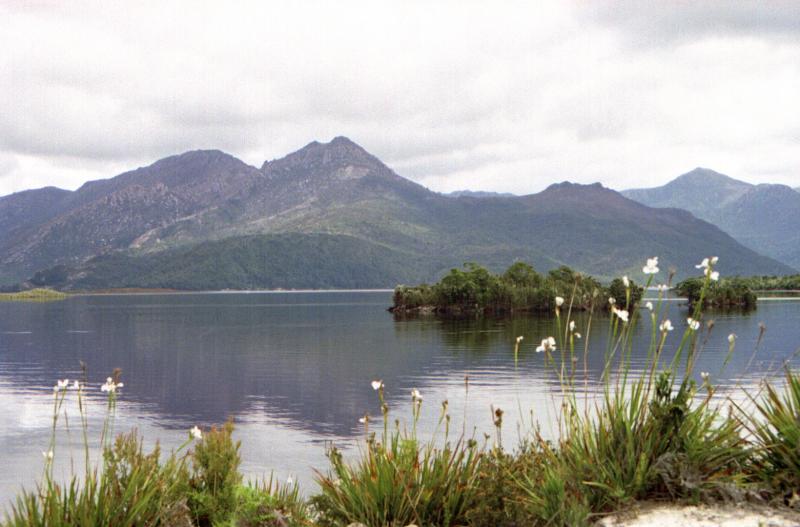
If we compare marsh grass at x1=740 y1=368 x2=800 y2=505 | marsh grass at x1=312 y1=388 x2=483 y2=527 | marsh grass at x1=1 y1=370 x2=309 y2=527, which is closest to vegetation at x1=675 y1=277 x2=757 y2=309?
marsh grass at x1=740 y1=368 x2=800 y2=505

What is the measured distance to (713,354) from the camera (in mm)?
62406

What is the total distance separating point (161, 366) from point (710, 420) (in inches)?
2287

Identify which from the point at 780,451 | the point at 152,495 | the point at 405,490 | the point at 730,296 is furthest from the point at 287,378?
the point at 730,296

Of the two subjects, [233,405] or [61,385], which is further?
[233,405]

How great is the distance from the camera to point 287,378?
52469mm

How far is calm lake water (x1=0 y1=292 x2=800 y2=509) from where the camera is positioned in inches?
1210

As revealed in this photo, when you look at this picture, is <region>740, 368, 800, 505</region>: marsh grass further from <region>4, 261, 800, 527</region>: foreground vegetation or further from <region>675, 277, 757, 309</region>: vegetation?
<region>675, 277, 757, 309</region>: vegetation

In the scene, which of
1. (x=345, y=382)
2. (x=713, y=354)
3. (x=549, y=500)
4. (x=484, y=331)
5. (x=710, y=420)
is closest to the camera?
(x=549, y=500)

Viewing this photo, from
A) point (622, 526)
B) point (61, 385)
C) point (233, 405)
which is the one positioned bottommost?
point (233, 405)

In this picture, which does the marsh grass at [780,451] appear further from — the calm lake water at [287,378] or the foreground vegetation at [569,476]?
the calm lake water at [287,378]

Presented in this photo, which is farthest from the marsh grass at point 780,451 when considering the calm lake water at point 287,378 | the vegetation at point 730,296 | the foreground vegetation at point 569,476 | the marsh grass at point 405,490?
the vegetation at point 730,296

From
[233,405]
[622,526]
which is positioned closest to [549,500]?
[622,526]

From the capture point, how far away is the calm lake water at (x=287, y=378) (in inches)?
1210

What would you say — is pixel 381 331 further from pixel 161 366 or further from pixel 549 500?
pixel 549 500
